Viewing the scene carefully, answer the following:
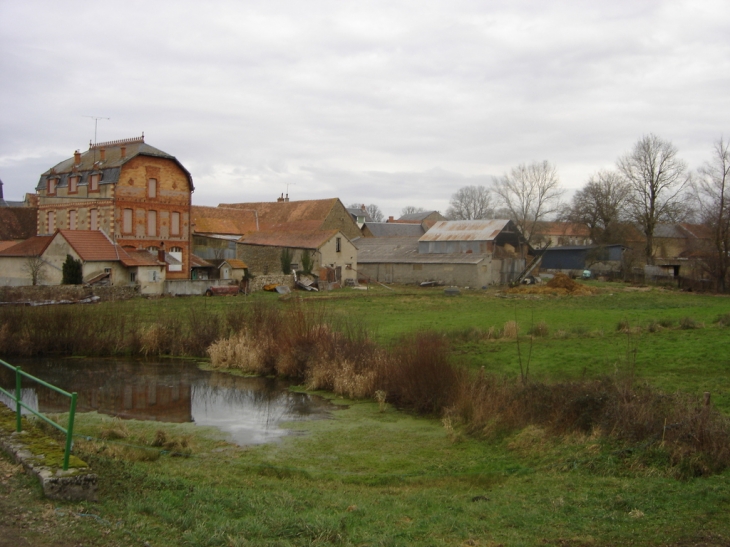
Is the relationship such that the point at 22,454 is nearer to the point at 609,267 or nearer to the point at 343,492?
the point at 343,492

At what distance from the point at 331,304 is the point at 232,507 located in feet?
86.3

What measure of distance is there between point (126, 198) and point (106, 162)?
3.19 m

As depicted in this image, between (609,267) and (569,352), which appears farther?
(609,267)

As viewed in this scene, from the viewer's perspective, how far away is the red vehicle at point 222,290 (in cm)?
4028

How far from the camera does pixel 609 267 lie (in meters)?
58.6

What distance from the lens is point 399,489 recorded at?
9.84m

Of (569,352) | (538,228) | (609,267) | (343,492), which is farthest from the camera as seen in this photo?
(538,228)

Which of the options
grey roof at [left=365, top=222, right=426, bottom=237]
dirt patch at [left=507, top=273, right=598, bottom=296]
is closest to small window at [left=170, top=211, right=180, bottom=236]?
dirt patch at [left=507, top=273, right=598, bottom=296]

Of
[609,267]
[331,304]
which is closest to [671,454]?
[331,304]

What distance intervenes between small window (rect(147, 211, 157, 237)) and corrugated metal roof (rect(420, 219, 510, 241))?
21.4 metres

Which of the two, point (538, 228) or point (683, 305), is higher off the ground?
point (538, 228)

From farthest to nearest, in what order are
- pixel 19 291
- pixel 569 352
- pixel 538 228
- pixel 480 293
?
pixel 538 228 → pixel 480 293 → pixel 19 291 → pixel 569 352

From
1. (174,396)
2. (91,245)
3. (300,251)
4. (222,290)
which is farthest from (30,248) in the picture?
(174,396)

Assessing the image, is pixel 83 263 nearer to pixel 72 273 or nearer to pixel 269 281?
pixel 72 273
